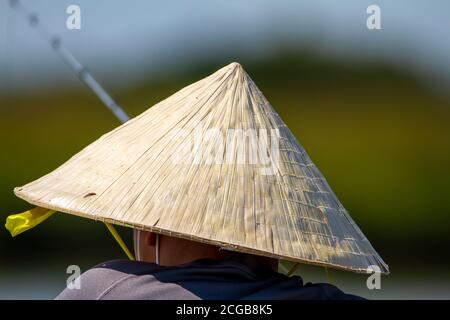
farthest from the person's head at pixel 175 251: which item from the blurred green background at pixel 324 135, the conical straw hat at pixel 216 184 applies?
the blurred green background at pixel 324 135

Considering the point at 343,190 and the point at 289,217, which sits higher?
the point at 289,217

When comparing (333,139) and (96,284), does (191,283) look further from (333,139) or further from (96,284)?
(333,139)

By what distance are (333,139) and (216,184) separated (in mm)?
3159

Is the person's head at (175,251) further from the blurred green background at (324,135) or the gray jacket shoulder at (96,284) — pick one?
the blurred green background at (324,135)

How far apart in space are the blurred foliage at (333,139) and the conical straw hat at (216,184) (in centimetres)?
263

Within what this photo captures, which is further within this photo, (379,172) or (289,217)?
(379,172)

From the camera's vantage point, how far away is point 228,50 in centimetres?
476

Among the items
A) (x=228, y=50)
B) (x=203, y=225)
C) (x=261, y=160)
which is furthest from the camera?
(x=228, y=50)

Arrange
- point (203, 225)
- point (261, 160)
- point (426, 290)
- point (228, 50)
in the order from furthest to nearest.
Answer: point (228, 50), point (426, 290), point (261, 160), point (203, 225)

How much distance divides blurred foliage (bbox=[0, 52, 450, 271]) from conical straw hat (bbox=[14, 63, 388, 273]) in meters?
2.63

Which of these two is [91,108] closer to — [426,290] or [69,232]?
[69,232]

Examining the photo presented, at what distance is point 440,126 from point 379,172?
1.44 feet

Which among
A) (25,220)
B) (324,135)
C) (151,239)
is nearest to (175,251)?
(151,239)
